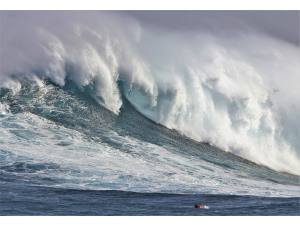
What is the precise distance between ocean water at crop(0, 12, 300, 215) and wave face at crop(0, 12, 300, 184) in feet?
0.08

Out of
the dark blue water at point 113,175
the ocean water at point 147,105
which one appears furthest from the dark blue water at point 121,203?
the ocean water at point 147,105

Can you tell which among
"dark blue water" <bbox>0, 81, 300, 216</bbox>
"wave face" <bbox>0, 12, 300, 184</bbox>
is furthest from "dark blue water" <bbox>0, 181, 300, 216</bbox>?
"wave face" <bbox>0, 12, 300, 184</bbox>

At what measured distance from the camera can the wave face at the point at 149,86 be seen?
17172 mm

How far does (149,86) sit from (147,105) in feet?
1.61

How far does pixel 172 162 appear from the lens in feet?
53.4

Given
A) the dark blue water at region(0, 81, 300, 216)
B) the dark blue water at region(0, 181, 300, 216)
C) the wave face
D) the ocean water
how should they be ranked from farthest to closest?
the wave face
the ocean water
the dark blue water at region(0, 81, 300, 216)
the dark blue water at region(0, 181, 300, 216)

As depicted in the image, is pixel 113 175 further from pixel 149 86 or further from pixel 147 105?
pixel 149 86

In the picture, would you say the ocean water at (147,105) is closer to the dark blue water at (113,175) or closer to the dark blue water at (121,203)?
the dark blue water at (113,175)

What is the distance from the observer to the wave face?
17.2m

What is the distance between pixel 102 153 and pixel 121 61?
3.24 m

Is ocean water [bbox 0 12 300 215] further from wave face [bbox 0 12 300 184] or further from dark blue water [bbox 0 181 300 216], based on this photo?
dark blue water [bbox 0 181 300 216]

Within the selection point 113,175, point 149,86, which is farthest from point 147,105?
point 113,175

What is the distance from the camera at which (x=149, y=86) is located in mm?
18375
